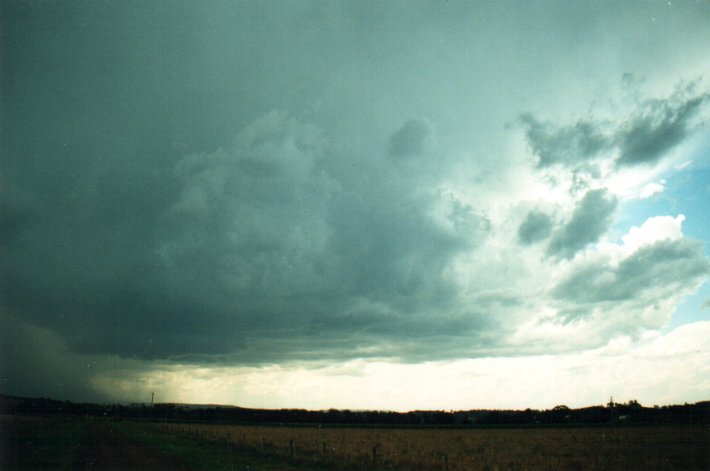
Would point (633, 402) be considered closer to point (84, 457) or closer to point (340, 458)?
point (340, 458)

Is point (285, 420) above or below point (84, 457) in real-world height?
below

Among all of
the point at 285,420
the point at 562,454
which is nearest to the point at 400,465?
the point at 562,454

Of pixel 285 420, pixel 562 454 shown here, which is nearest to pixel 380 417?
pixel 285 420

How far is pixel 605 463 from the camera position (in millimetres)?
29172

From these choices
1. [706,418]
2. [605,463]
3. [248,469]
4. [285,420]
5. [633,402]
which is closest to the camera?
[248,469]

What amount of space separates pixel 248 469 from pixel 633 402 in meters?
150

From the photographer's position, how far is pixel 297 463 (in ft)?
93.5

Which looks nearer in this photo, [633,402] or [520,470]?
[520,470]

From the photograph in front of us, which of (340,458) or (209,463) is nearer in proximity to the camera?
(209,463)

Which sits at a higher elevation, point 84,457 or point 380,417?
point 84,457

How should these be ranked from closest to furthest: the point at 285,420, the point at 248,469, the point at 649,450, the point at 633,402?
the point at 248,469 < the point at 649,450 < the point at 633,402 < the point at 285,420

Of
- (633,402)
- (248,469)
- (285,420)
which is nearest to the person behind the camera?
(248,469)

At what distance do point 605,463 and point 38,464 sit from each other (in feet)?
109

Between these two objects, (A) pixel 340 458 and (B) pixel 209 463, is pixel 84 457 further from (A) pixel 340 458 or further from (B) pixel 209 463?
(A) pixel 340 458
